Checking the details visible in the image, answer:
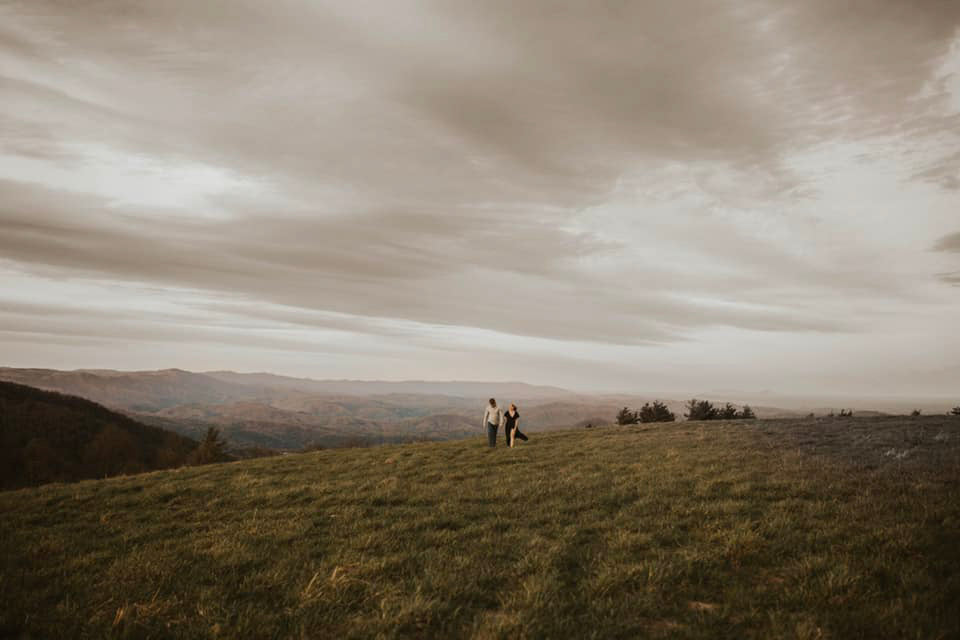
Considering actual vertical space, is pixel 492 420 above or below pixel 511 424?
above

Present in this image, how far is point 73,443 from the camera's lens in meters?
140

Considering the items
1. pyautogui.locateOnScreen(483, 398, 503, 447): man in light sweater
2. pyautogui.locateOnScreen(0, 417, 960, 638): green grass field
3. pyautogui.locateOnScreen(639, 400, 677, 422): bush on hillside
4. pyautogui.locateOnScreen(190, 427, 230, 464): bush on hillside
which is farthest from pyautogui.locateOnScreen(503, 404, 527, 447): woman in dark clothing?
pyautogui.locateOnScreen(190, 427, 230, 464): bush on hillside

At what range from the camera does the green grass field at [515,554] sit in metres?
6.05

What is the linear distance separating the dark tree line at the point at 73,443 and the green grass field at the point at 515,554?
6125cm

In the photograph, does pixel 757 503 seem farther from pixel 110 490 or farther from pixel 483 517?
pixel 110 490

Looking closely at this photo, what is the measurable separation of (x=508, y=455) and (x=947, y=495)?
565 inches

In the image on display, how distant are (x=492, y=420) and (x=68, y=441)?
177 metres

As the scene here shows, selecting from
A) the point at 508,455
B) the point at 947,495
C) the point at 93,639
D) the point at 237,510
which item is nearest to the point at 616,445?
Answer: the point at 508,455

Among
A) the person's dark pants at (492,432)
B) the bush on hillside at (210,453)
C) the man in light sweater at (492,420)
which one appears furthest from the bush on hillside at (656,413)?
the bush on hillside at (210,453)

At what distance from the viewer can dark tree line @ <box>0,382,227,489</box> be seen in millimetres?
83688

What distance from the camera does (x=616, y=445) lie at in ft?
71.7

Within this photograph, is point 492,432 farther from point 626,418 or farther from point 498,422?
point 626,418

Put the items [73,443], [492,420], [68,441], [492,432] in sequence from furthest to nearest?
[68,441], [73,443], [492,420], [492,432]

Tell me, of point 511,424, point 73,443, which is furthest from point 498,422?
point 73,443
